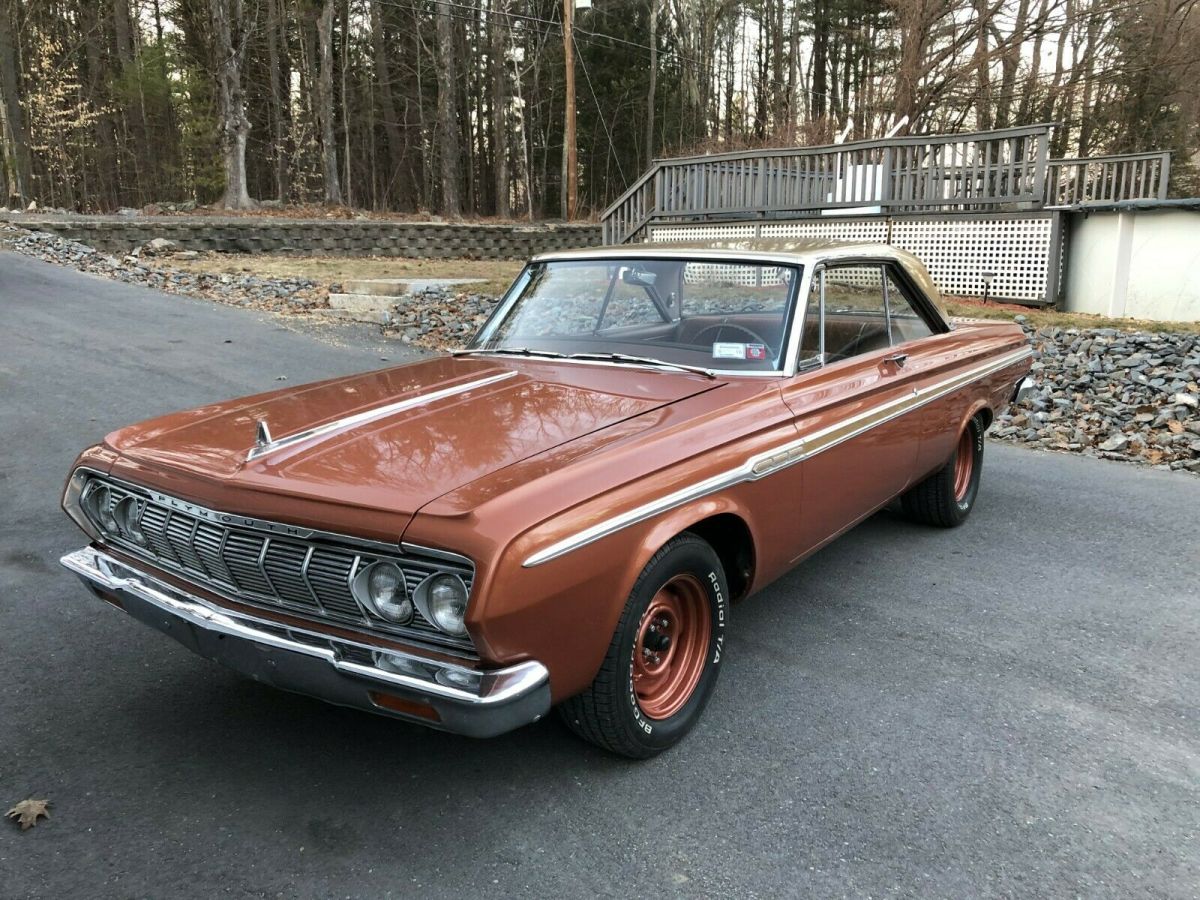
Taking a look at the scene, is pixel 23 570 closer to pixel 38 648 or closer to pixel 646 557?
pixel 38 648

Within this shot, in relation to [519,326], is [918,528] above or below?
below

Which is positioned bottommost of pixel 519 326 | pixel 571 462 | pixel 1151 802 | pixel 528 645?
pixel 1151 802

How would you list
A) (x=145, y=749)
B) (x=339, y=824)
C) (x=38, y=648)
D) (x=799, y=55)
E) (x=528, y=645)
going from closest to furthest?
(x=528, y=645)
(x=339, y=824)
(x=145, y=749)
(x=38, y=648)
(x=799, y=55)

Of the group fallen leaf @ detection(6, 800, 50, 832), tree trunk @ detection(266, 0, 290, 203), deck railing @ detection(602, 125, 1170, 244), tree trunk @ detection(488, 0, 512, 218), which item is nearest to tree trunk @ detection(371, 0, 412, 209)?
tree trunk @ detection(266, 0, 290, 203)

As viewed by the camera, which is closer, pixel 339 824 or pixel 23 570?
pixel 339 824

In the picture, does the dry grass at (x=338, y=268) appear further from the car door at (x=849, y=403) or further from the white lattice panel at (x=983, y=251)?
the car door at (x=849, y=403)

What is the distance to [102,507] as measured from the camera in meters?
2.91

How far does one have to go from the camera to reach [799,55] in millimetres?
37531

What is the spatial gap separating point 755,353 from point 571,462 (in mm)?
1295

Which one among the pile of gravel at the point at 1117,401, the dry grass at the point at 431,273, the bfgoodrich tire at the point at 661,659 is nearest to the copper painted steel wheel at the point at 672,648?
the bfgoodrich tire at the point at 661,659

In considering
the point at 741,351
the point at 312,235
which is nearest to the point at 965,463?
the point at 741,351

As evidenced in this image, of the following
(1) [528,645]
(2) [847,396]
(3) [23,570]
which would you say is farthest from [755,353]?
(3) [23,570]

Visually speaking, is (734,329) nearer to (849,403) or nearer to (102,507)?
(849,403)

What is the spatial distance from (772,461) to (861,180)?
12063 millimetres
